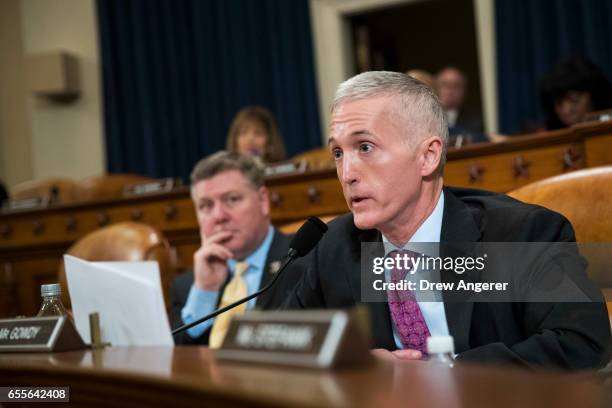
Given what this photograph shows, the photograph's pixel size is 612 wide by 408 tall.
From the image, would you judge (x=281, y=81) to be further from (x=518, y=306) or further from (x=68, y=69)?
(x=518, y=306)

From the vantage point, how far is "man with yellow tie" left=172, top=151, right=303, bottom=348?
267cm

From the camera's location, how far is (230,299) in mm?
2715

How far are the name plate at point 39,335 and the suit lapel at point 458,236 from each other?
0.73m

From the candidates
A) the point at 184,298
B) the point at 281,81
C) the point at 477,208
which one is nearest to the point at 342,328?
the point at 477,208

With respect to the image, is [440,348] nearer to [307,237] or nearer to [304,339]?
[304,339]

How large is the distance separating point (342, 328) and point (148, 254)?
2.20 m

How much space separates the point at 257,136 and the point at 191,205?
84 centimetres

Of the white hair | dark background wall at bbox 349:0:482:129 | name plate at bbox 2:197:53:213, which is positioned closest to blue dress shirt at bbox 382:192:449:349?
the white hair

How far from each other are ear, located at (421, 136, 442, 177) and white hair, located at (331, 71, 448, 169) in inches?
0.6

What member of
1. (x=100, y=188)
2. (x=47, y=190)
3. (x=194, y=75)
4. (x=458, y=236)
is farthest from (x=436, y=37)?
(x=458, y=236)

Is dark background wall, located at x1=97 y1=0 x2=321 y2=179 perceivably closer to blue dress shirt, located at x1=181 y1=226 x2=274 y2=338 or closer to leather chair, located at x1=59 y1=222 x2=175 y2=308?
leather chair, located at x1=59 y1=222 x2=175 y2=308

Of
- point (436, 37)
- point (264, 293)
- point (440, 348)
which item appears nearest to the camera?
point (440, 348)

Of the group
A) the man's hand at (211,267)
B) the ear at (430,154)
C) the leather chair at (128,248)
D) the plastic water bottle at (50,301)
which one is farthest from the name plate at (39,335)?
the leather chair at (128,248)

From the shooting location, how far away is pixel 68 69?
24.4 feet
